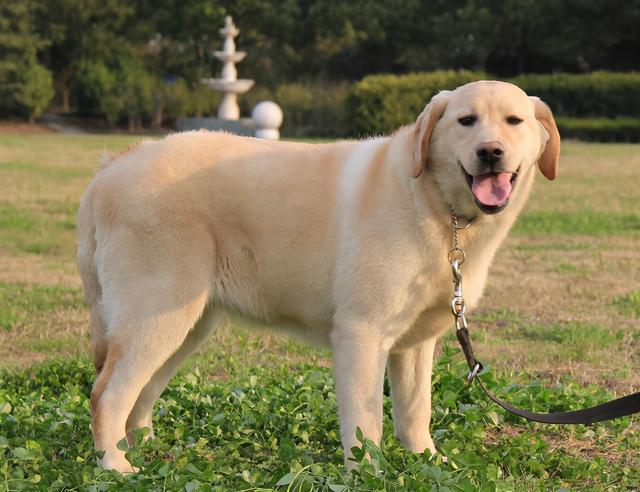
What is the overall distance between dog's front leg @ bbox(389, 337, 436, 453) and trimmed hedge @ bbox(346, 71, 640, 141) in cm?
2295

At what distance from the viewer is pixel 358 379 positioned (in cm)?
359

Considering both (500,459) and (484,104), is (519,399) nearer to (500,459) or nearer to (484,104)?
(500,459)

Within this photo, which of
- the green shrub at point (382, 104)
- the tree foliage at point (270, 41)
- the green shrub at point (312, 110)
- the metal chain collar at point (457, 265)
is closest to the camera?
the metal chain collar at point (457, 265)

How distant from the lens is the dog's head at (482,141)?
3.42 meters

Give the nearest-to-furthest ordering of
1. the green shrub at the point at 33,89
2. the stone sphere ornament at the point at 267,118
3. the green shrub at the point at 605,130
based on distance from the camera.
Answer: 1. the stone sphere ornament at the point at 267,118
2. the green shrub at the point at 605,130
3. the green shrub at the point at 33,89

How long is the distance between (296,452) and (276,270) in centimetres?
72

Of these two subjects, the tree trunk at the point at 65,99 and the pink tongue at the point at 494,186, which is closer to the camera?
the pink tongue at the point at 494,186

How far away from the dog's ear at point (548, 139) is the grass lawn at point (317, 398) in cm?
112

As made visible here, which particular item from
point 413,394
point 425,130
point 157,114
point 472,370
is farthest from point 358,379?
point 157,114

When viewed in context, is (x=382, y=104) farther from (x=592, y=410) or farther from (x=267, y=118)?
(x=592, y=410)

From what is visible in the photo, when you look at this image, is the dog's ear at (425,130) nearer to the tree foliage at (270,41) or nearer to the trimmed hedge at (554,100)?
the trimmed hedge at (554,100)

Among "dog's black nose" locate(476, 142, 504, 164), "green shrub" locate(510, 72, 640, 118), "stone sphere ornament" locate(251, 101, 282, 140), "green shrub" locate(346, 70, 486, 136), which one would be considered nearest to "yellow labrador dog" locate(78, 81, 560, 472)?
"dog's black nose" locate(476, 142, 504, 164)

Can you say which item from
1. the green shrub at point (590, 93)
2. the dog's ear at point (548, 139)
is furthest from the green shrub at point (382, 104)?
the dog's ear at point (548, 139)

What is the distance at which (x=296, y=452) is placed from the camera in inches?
153
